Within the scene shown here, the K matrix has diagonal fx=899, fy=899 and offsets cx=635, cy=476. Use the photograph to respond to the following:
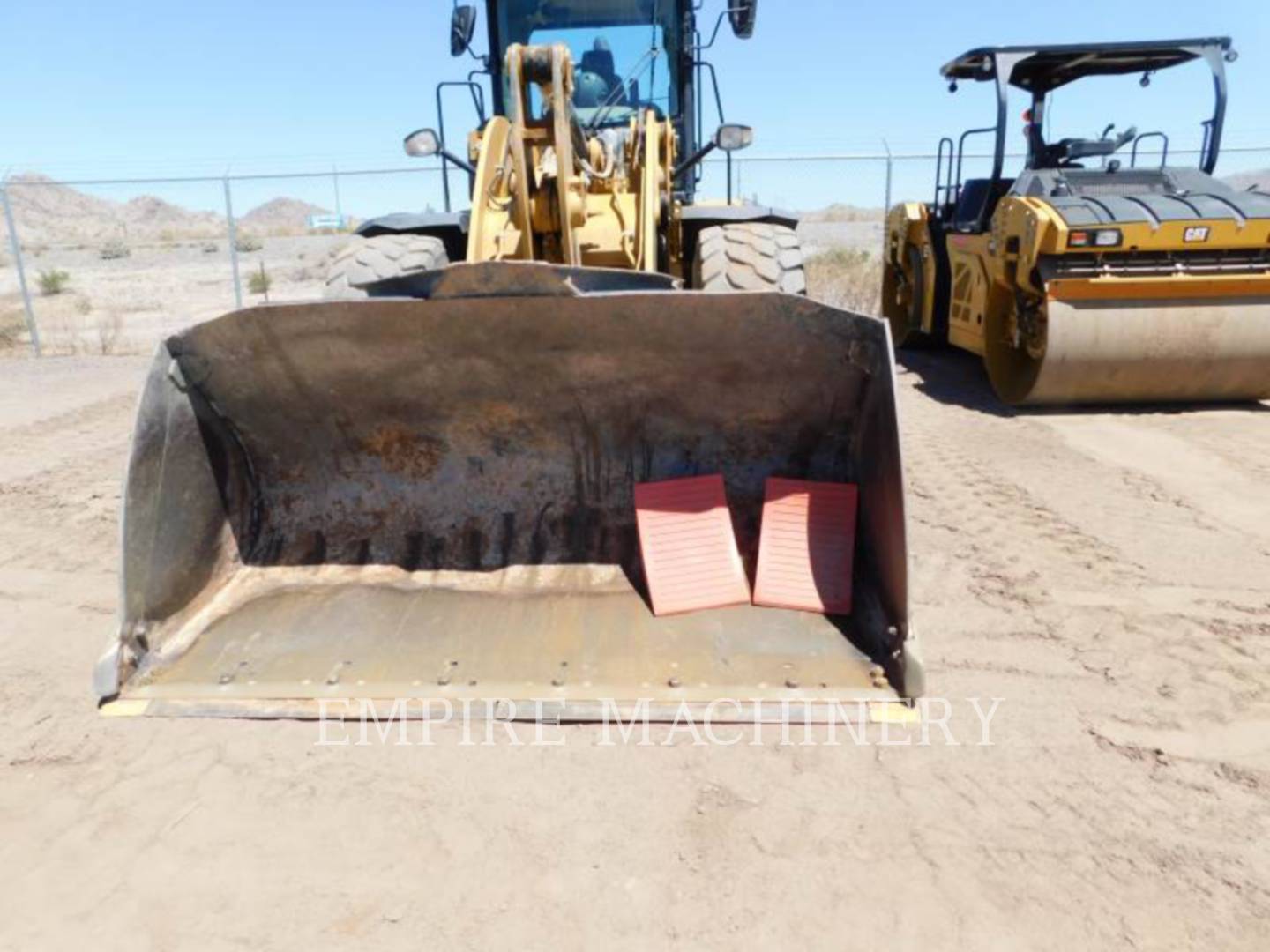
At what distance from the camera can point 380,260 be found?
4.97 metres

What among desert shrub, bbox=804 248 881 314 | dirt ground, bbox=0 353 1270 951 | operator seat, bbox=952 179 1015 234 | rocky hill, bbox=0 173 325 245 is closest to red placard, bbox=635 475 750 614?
dirt ground, bbox=0 353 1270 951

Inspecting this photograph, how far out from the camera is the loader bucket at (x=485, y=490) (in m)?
2.88

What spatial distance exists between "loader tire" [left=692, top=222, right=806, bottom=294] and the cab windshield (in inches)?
40.0

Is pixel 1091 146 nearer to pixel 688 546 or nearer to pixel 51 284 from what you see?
pixel 688 546

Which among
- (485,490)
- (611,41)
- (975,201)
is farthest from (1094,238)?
(485,490)

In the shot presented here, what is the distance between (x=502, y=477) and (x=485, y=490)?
89 millimetres

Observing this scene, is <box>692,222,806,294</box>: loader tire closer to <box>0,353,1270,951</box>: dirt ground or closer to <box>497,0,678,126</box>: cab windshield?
<box>497,0,678,126</box>: cab windshield

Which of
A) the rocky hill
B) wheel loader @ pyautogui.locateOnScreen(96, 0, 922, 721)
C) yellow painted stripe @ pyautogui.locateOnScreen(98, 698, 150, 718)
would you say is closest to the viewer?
yellow painted stripe @ pyautogui.locateOnScreen(98, 698, 150, 718)

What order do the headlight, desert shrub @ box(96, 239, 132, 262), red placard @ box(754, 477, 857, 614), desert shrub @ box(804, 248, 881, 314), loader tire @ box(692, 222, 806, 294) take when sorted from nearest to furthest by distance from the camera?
red placard @ box(754, 477, 857, 614)
loader tire @ box(692, 222, 806, 294)
the headlight
desert shrub @ box(804, 248, 881, 314)
desert shrub @ box(96, 239, 132, 262)

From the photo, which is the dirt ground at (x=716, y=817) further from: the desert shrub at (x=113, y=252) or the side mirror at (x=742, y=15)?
the desert shrub at (x=113, y=252)

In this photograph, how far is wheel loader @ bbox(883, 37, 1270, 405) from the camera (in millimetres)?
6258

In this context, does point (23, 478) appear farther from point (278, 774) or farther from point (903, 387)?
point (903, 387)

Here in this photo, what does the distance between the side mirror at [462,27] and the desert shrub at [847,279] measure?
21.0 ft

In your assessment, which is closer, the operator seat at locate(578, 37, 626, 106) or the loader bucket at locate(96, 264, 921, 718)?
the loader bucket at locate(96, 264, 921, 718)
